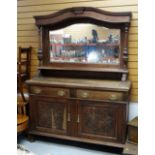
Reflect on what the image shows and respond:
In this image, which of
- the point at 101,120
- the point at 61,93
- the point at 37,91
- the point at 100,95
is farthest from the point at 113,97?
the point at 37,91

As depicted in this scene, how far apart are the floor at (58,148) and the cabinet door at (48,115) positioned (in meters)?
0.23

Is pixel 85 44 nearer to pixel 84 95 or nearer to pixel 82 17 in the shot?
pixel 82 17

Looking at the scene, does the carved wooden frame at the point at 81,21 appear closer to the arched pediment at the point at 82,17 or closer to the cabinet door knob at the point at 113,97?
the arched pediment at the point at 82,17

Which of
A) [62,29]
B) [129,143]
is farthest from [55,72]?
[129,143]

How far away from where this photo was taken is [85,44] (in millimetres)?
3275

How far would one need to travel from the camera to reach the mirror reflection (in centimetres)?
314

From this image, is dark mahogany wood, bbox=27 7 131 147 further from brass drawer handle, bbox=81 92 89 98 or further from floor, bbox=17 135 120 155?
floor, bbox=17 135 120 155

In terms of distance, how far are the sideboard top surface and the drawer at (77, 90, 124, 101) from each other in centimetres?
6

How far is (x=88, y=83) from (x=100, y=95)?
9.3 inches

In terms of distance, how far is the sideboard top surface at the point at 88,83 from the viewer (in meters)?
2.75

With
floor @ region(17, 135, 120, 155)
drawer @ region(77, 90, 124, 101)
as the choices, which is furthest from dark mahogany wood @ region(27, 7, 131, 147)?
floor @ region(17, 135, 120, 155)

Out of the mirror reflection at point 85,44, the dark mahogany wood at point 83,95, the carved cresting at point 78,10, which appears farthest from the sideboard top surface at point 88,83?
the carved cresting at point 78,10
